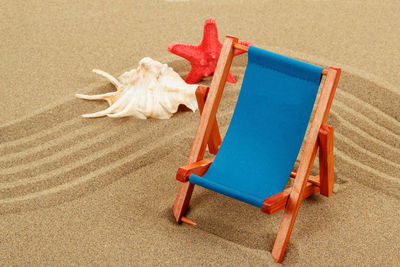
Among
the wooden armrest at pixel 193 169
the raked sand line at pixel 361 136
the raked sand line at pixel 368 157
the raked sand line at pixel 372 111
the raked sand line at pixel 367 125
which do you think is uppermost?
the raked sand line at pixel 372 111

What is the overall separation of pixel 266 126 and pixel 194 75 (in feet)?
3.39

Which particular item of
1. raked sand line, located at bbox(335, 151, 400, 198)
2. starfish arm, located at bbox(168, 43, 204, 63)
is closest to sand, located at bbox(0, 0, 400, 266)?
raked sand line, located at bbox(335, 151, 400, 198)

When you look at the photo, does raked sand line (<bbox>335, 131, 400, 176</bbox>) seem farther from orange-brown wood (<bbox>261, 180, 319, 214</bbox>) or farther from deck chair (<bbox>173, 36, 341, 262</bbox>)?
orange-brown wood (<bbox>261, 180, 319, 214</bbox>)

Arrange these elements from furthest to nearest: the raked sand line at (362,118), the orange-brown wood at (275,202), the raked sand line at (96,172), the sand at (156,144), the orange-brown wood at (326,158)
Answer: the raked sand line at (362,118) < the raked sand line at (96,172) < the sand at (156,144) < the orange-brown wood at (326,158) < the orange-brown wood at (275,202)

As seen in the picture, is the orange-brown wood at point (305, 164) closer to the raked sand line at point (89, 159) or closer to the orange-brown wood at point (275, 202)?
the orange-brown wood at point (275, 202)

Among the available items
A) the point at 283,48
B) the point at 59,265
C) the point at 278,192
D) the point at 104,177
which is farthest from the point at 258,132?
the point at 283,48

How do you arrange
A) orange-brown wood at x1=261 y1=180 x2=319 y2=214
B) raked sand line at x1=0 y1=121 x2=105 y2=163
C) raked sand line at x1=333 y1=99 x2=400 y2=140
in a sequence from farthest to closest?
raked sand line at x1=333 y1=99 x2=400 y2=140 < raked sand line at x1=0 y1=121 x2=105 y2=163 < orange-brown wood at x1=261 y1=180 x2=319 y2=214

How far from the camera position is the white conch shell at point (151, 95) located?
9.94 feet

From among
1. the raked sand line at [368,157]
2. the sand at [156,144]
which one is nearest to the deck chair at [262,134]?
the sand at [156,144]

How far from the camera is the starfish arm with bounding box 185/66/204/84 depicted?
329 centimetres

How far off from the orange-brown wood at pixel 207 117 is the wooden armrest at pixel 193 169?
0.13 feet

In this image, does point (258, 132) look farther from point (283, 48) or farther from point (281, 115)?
point (283, 48)

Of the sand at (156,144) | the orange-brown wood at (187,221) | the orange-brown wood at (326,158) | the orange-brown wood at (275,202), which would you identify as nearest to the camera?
the orange-brown wood at (275,202)

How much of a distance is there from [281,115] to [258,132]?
0.14 metres
